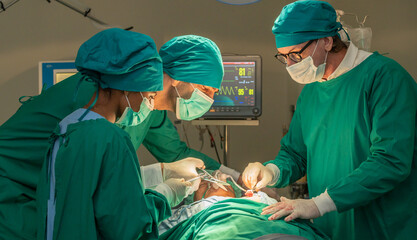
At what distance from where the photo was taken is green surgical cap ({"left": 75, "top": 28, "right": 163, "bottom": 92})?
4.27 feet

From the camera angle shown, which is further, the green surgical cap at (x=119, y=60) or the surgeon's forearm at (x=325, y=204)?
the surgeon's forearm at (x=325, y=204)

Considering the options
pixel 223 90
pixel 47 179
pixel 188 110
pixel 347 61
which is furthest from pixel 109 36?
pixel 223 90

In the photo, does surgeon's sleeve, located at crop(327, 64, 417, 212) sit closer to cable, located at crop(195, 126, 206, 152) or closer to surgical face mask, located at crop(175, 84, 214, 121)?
surgical face mask, located at crop(175, 84, 214, 121)

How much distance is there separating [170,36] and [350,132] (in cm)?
240

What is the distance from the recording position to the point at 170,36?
3.79m

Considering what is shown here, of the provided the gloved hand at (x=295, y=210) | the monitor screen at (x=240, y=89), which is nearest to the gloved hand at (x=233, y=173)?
the monitor screen at (x=240, y=89)

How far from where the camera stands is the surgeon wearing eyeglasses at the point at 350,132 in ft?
5.12

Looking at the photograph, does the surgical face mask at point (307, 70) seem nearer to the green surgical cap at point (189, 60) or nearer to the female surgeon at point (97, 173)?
the green surgical cap at point (189, 60)

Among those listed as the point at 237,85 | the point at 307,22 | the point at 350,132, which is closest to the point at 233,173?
the point at 237,85

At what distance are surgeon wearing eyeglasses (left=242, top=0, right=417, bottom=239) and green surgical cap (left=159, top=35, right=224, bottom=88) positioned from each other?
1.19 ft

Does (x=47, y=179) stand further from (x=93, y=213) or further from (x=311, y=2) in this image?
(x=311, y=2)

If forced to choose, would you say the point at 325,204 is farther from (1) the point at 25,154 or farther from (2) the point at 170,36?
(2) the point at 170,36

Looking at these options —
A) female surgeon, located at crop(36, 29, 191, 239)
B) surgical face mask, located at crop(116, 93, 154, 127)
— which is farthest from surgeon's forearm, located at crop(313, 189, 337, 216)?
surgical face mask, located at crop(116, 93, 154, 127)

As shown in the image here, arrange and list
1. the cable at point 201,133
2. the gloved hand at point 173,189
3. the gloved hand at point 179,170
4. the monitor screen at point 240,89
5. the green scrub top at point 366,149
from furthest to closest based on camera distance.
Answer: the cable at point 201,133 → the monitor screen at point 240,89 → the gloved hand at point 179,170 → the gloved hand at point 173,189 → the green scrub top at point 366,149
